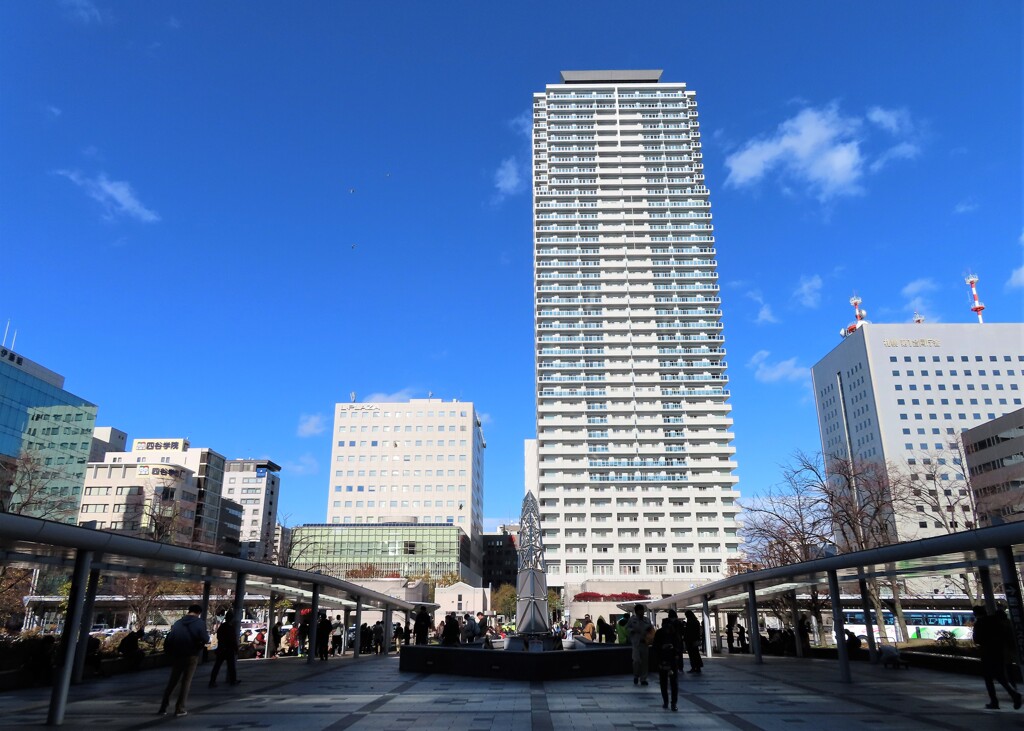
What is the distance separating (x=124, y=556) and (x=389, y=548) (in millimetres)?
98461

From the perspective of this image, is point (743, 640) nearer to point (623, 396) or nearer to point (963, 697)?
point (963, 697)

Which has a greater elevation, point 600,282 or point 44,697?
point 600,282

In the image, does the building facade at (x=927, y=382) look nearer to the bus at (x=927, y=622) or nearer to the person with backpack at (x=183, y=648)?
the bus at (x=927, y=622)

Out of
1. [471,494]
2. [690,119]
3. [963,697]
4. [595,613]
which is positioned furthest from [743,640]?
[690,119]

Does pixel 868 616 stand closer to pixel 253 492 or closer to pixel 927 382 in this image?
pixel 927 382

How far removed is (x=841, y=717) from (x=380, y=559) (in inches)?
3965

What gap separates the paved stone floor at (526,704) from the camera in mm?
10445

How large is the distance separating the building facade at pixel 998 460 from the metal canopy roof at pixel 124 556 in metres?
56.9

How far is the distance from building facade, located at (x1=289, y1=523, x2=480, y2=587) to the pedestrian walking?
91.1 metres

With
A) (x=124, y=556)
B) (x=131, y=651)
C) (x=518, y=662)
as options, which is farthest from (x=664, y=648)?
(x=131, y=651)

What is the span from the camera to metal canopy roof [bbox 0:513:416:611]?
972 cm

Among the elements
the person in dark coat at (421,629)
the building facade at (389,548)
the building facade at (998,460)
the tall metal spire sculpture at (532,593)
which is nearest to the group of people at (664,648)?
the tall metal spire sculpture at (532,593)

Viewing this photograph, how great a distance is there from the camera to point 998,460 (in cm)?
7219

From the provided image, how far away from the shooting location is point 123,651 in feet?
62.3
